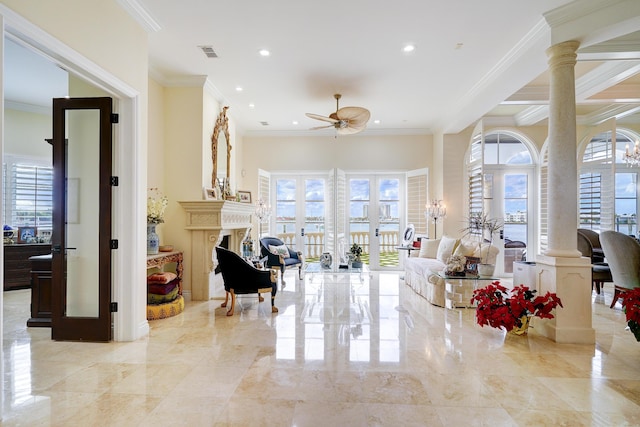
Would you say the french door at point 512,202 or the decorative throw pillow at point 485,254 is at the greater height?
the french door at point 512,202

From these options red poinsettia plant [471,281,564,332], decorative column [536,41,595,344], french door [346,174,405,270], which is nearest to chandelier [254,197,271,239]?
french door [346,174,405,270]

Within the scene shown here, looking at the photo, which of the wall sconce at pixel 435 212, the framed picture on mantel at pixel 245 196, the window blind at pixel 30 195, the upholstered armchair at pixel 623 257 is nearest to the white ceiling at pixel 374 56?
the window blind at pixel 30 195

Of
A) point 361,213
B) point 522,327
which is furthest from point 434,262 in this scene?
point 361,213

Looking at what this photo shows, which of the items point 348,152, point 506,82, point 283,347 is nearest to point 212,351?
point 283,347

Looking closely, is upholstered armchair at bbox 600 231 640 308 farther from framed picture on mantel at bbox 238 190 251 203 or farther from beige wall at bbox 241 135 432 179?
framed picture on mantel at bbox 238 190 251 203

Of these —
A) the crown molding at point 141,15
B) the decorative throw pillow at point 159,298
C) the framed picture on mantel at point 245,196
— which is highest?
the crown molding at point 141,15

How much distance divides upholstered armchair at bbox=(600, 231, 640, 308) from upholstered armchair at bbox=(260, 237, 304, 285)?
478 cm

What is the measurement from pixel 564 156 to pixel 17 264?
8.42 m

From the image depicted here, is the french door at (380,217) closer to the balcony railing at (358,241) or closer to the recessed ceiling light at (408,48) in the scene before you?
the balcony railing at (358,241)

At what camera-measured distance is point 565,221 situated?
3.49 metres

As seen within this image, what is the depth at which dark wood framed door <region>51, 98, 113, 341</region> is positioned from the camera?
3.32m

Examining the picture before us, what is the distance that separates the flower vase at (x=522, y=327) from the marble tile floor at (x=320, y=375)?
3.2 inches

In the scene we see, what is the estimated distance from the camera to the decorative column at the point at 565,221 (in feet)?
11.2

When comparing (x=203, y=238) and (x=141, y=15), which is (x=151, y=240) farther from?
(x=141, y=15)
